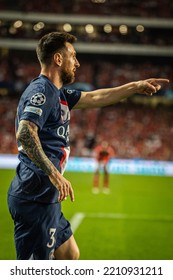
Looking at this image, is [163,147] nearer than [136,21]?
Yes

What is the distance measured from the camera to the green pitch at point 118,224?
6.22 meters

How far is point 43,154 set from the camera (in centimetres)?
295

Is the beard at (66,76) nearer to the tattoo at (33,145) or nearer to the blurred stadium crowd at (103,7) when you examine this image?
the tattoo at (33,145)

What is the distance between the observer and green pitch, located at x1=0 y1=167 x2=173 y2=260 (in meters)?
→ 6.22

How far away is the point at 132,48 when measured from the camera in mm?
27828

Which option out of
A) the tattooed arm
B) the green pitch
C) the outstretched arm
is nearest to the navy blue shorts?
the tattooed arm

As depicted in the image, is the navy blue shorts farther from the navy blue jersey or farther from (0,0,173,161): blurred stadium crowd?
(0,0,173,161): blurred stadium crowd

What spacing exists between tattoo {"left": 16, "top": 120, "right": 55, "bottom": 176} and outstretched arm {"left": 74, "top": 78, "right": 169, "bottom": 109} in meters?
0.82

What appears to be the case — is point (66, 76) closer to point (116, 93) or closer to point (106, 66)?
point (116, 93)

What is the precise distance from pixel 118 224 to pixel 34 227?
518 centimetres

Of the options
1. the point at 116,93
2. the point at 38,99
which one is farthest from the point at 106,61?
the point at 38,99

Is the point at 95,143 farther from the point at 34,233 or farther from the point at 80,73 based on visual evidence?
the point at 34,233
